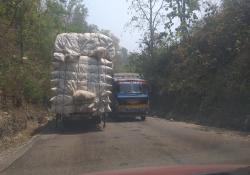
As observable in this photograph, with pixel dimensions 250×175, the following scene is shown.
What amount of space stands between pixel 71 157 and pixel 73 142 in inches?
170

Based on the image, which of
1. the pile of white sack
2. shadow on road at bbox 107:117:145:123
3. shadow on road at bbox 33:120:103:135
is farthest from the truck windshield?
the pile of white sack

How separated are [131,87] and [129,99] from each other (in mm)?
951

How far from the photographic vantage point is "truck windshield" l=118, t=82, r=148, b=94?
31.0m

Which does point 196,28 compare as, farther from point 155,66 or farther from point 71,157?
point 71,157

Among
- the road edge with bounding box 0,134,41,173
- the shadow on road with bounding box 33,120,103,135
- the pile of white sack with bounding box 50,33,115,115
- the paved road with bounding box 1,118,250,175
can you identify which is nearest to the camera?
the paved road with bounding box 1,118,250,175

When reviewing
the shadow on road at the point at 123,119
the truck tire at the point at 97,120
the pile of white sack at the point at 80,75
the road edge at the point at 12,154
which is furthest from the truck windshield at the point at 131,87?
the road edge at the point at 12,154

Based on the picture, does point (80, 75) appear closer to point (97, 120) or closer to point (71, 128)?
point (97, 120)

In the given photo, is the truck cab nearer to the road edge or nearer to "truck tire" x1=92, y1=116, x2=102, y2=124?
"truck tire" x1=92, y1=116, x2=102, y2=124

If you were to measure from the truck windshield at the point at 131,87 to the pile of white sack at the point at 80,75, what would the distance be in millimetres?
6124

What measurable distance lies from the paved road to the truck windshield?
8.70 m

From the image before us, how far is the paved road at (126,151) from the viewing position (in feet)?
43.0

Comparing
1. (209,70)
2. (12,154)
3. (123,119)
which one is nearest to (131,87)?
(123,119)

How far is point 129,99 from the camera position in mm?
30547

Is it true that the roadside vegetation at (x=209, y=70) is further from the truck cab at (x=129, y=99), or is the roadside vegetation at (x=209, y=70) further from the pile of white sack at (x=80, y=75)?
the pile of white sack at (x=80, y=75)
